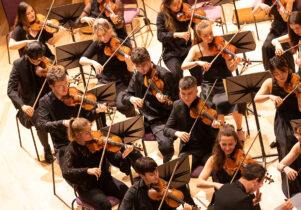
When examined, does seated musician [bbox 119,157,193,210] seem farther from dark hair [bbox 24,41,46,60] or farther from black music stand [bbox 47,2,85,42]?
black music stand [bbox 47,2,85,42]

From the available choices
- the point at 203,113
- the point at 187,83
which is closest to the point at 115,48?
the point at 187,83

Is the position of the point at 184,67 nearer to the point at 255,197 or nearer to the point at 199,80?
the point at 199,80

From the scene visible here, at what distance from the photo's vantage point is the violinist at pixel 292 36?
15.7 feet

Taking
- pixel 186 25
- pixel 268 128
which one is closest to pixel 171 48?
pixel 186 25

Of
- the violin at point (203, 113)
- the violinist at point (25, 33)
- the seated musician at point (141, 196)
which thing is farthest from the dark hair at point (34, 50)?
the seated musician at point (141, 196)

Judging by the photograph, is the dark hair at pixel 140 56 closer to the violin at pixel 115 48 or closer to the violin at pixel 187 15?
the violin at pixel 115 48

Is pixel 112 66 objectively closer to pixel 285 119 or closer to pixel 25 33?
pixel 25 33

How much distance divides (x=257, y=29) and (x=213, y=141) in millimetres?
2741

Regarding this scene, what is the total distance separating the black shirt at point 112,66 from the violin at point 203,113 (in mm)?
1195

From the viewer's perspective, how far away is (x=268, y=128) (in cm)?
532

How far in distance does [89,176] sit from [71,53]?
62.9 inches

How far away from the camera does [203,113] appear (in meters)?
4.48

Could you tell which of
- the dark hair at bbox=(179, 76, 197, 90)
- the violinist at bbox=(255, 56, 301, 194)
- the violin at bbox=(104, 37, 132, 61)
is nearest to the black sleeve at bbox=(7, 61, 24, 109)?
the violin at bbox=(104, 37, 132, 61)

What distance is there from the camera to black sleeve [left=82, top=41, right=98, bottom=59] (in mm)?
5500
